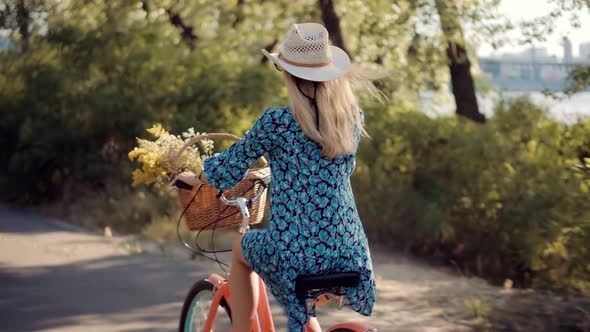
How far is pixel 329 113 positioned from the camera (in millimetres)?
3529

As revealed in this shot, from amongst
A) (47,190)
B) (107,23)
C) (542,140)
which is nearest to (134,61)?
(107,23)

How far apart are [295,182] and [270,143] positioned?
0.20 m

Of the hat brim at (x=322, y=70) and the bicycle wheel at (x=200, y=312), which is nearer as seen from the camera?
the hat brim at (x=322, y=70)

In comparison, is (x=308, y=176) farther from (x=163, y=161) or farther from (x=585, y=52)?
(x=585, y=52)

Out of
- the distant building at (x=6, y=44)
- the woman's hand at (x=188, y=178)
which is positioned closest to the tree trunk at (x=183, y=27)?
the distant building at (x=6, y=44)

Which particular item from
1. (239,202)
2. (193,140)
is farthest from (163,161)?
(239,202)

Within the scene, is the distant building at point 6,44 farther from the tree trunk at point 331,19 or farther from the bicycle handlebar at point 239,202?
the bicycle handlebar at point 239,202

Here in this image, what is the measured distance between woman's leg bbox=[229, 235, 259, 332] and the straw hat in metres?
0.82

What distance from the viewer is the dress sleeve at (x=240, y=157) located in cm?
359

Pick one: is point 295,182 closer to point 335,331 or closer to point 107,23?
point 335,331

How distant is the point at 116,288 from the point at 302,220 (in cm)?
466

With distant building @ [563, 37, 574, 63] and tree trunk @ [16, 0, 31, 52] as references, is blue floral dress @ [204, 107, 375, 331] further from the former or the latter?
tree trunk @ [16, 0, 31, 52]

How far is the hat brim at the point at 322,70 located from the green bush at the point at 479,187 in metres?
3.78

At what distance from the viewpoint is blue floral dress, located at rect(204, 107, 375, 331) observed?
3512 mm
